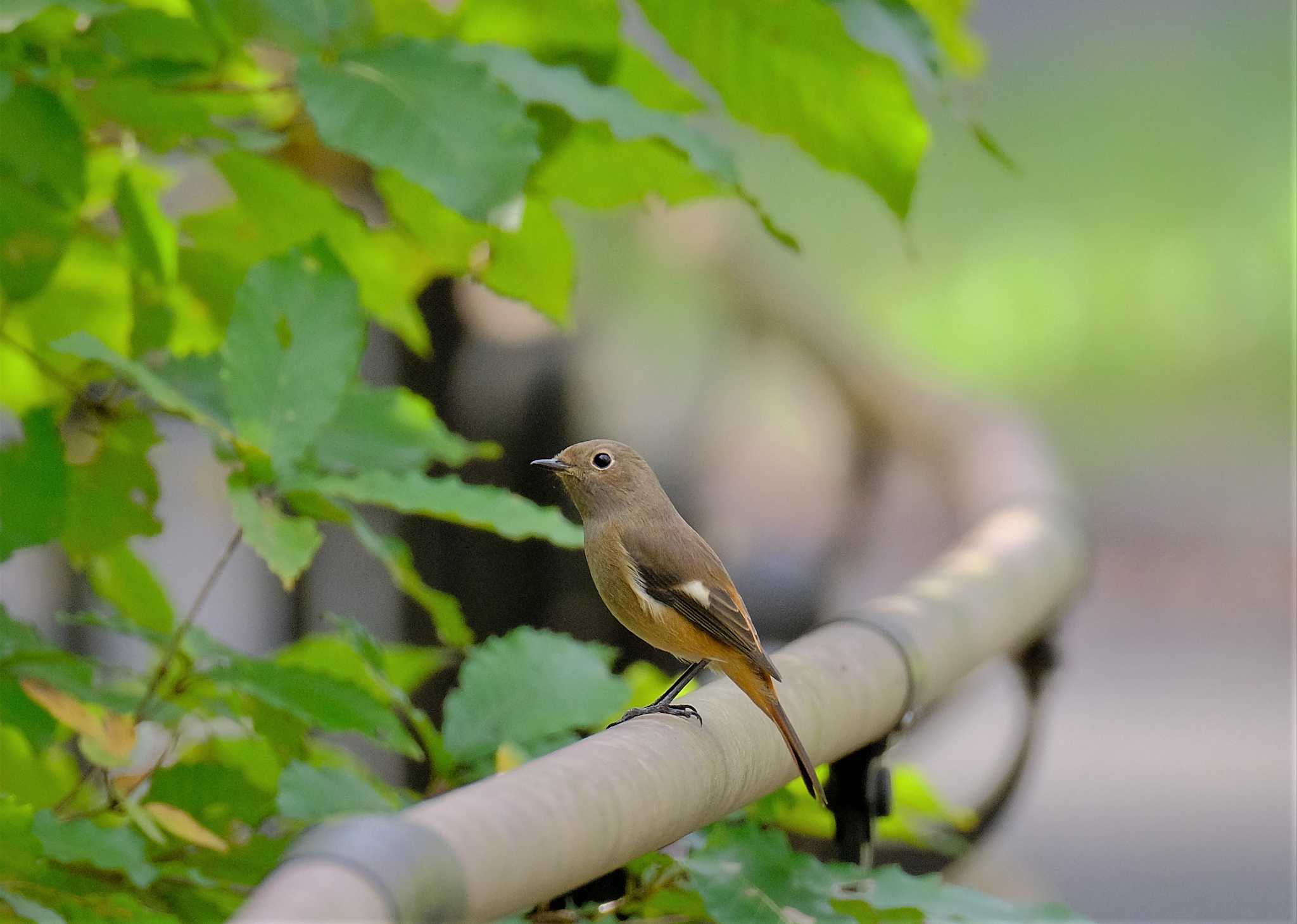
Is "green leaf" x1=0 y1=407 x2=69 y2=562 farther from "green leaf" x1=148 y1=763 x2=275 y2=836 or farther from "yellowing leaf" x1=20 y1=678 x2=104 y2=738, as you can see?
"green leaf" x1=148 y1=763 x2=275 y2=836

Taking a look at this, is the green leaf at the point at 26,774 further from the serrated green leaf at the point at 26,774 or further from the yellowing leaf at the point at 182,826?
the yellowing leaf at the point at 182,826

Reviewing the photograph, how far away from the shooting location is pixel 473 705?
55.9 inches

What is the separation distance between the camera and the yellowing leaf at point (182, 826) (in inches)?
48.6

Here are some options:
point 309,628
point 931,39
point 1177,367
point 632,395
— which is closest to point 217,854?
point 931,39

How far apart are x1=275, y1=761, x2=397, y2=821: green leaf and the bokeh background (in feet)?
2.35

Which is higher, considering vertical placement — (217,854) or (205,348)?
(205,348)

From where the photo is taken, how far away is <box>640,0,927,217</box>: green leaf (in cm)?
137

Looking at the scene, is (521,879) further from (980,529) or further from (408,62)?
(980,529)

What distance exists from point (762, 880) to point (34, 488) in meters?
0.72

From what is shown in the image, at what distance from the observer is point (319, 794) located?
Answer: 45.3 inches

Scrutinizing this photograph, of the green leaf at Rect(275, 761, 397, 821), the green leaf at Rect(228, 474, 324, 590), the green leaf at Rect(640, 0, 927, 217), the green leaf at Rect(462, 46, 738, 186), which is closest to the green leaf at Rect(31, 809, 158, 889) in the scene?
the green leaf at Rect(275, 761, 397, 821)

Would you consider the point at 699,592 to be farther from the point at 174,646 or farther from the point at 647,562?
the point at 174,646

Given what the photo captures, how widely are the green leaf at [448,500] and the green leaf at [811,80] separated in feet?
1.37

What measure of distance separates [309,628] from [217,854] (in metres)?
1.95
